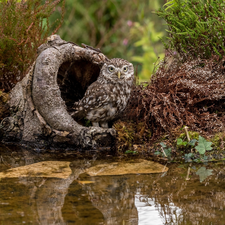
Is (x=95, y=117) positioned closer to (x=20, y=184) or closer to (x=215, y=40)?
(x=20, y=184)

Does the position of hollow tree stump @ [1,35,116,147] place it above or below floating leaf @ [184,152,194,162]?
above

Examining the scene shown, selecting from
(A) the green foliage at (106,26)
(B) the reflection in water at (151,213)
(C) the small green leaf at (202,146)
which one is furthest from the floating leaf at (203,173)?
(A) the green foliage at (106,26)

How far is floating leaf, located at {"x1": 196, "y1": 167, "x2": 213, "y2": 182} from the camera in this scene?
2.55 meters

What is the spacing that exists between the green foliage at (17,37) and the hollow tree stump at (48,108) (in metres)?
0.47

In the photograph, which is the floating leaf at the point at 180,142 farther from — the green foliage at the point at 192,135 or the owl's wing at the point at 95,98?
the owl's wing at the point at 95,98

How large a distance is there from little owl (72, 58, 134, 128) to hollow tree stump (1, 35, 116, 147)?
0.18 meters

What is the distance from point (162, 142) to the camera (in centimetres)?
330

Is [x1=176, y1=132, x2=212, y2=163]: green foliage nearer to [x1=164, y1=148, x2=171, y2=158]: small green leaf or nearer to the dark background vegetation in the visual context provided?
[x1=164, y1=148, x2=171, y2=158]: small green leaf

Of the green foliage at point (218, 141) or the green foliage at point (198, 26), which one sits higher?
the green foliage at point (198, 26)

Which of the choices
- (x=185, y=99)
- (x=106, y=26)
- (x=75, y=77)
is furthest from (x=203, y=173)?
(x=106, y=26)

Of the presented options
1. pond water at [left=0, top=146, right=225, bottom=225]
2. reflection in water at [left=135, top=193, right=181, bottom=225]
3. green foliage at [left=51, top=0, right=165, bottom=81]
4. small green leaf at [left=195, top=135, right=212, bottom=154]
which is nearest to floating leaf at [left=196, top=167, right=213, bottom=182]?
pond water at [left=0, top=146, right=225, bottom=225]

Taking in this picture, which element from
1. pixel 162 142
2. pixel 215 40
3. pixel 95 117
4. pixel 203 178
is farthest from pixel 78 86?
pixel 203 178

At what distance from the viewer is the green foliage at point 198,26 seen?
3584mm

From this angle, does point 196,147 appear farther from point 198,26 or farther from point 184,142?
point 198,26
